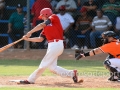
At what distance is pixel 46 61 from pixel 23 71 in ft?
9.69

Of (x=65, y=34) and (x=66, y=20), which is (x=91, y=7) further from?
(x=65, y=34)

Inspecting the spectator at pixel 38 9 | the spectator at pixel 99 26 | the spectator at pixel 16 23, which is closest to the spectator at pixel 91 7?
the spectator at pixel 99 26

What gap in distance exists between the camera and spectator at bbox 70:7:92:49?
1700cm

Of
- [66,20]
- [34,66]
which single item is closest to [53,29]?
[34,66]

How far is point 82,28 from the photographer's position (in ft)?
56.5

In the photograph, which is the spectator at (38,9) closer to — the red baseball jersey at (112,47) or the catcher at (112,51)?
the catcher at (112,51)

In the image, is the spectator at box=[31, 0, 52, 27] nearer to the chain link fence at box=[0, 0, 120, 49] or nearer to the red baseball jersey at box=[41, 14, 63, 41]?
the chain link fence at box=[0, 0, 120, 49]

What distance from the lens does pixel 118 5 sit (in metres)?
17.0

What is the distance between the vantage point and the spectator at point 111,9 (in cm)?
1692

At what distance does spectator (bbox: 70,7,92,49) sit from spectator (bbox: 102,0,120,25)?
0.67 metres

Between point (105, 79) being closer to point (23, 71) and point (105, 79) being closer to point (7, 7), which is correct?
point (23, 71)

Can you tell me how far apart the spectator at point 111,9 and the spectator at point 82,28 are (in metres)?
0.67

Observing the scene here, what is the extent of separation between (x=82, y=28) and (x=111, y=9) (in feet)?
4.20

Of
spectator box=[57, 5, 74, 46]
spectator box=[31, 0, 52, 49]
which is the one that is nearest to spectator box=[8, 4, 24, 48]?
spectator box=[31, 0, 52, 49]
